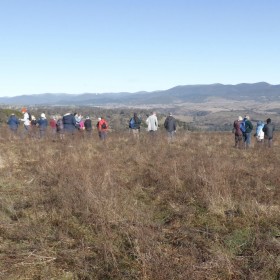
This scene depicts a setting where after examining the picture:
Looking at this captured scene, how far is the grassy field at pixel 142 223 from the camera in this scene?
482 centimetres

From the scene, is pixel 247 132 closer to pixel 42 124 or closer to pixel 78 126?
pixel 78 126

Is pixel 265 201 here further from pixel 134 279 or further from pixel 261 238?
pixel 134 279

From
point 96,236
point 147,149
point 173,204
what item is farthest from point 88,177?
point 147,149

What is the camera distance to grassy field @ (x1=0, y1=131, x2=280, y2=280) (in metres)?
4.82

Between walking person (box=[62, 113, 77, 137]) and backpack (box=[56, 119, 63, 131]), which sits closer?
walking person (box=[62, 113, 77, 137])

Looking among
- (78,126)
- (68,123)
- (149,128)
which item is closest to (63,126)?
(68,123)

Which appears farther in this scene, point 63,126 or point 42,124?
point 42,124

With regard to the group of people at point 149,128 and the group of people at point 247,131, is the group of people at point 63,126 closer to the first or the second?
the group of people at point 149,128

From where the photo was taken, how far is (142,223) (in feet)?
19.9

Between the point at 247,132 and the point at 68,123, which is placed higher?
the point at 68,123

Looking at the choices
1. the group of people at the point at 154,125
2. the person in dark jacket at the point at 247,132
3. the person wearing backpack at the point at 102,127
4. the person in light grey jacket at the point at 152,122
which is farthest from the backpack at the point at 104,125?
the person in dark jacket at the point at 247,132

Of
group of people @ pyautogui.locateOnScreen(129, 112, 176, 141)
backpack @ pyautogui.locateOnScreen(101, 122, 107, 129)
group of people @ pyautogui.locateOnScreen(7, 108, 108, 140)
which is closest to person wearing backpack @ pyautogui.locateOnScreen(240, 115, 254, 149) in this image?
group of people @ pyautogui.locateOnScreen(129, 112, 176, 141)

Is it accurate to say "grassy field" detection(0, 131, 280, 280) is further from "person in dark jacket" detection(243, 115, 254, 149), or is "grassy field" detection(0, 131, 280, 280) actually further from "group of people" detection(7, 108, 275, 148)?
"group of people" detection(7, 108, 275, 148)

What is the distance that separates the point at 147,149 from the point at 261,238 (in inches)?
391
